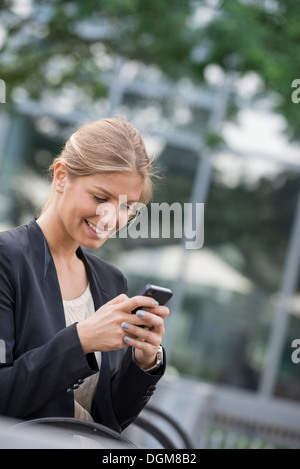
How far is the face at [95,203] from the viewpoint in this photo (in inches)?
63.2

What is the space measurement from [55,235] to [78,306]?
0.19m

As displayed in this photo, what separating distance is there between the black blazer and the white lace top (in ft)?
0.07

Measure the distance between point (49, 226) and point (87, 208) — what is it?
16cm

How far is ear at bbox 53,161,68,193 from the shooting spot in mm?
1675

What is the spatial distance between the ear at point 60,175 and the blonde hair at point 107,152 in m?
0.01

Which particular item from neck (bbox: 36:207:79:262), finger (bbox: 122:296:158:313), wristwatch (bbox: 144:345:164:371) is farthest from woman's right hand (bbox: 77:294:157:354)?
neck (bbox: 36:207:79:262)

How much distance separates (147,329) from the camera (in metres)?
1.47

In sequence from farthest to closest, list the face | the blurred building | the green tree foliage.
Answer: the blurred building
the green tree foliage
the face

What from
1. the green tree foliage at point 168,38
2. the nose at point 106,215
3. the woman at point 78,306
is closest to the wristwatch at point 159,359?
the woman at point 78,306

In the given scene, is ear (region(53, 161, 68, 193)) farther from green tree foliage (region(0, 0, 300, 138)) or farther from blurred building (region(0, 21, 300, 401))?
blurred building (region(0, 21, 300, 401))

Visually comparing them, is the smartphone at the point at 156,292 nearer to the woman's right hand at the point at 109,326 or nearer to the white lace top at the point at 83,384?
the woman's right hand at the point at 109,326
